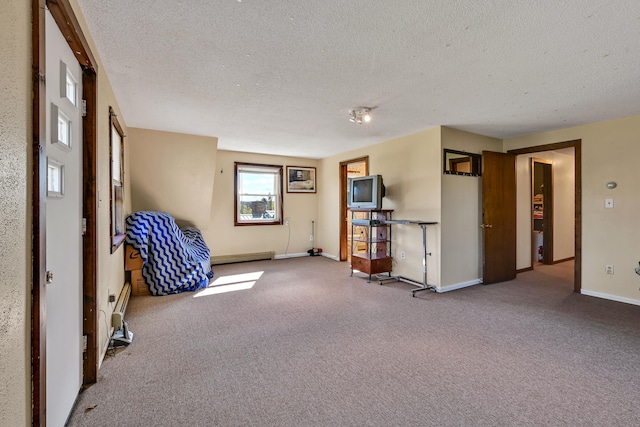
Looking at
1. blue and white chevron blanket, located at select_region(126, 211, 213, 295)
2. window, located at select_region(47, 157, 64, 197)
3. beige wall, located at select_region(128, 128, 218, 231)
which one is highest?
beige wall, located at select_region(128, 128, 218, 231)

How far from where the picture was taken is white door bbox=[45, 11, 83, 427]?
1356mm

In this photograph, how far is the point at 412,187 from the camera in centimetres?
446

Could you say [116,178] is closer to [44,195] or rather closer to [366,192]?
[44,195]

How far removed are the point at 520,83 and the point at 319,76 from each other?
1.79 meters

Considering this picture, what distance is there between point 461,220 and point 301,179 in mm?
3561

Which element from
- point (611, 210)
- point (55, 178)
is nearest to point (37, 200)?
point (55, 178)

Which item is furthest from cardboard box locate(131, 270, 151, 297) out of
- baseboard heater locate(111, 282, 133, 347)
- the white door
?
the white door

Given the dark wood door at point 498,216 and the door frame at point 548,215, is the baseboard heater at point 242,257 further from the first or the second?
the door frame at point 548,215

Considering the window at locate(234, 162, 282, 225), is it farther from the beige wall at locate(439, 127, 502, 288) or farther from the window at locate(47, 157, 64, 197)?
the window at locate(47, 157, 64, 197)

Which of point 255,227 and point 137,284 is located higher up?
point 255,227

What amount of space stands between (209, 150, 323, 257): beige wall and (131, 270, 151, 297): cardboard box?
1.74 meters

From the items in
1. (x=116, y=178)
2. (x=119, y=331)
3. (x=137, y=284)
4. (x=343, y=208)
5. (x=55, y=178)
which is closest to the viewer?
(x=55, y=178)

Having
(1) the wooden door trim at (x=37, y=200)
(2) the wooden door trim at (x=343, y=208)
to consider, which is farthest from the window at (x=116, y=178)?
(2) the wooden door trim at (x=343, y=208)

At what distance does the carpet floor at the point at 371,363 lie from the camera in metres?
1.67
